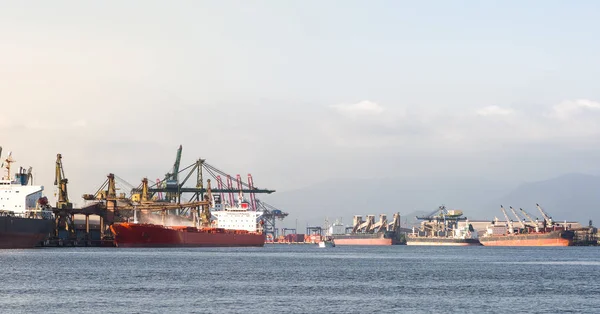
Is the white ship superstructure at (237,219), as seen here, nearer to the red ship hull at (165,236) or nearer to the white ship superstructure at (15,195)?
the red ship hull at (165,236)

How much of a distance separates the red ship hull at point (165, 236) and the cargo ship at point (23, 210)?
12.3 meters

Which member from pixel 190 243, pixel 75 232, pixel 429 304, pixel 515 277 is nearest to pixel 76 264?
pixel 515 277

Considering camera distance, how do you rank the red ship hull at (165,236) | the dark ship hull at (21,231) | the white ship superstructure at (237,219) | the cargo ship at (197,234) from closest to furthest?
the dark ship hull at (21,231)
the red ship hull at (165,236)
the cargo ship at (197,234)
the white ship superstructure at (237,219)

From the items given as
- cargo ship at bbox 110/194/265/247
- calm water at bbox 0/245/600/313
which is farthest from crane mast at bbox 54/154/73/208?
calm water at bbox 0/245/600/313

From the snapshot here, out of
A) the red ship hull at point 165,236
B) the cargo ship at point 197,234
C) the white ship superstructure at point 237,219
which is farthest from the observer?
the white ship superstructure at point 237,219

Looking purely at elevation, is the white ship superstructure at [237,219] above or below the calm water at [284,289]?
above

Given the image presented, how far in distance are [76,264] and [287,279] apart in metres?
25.7

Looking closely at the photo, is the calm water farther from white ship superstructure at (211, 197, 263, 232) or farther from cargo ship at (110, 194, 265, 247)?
white ship superstructure at (211, 197, 263, 232)

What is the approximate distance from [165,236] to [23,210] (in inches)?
991

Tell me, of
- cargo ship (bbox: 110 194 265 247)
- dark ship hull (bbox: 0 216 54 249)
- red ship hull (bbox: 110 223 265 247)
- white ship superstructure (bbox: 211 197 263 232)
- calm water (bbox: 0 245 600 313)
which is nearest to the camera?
calm water (bbox: 0 245 600 313)

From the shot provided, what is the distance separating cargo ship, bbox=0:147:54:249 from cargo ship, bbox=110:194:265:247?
507 inches

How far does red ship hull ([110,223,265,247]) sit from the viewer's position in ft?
434

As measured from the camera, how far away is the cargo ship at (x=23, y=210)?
106 m

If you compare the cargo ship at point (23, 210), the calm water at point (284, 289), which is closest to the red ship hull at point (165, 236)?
the cargo ship at point (23, 210)
